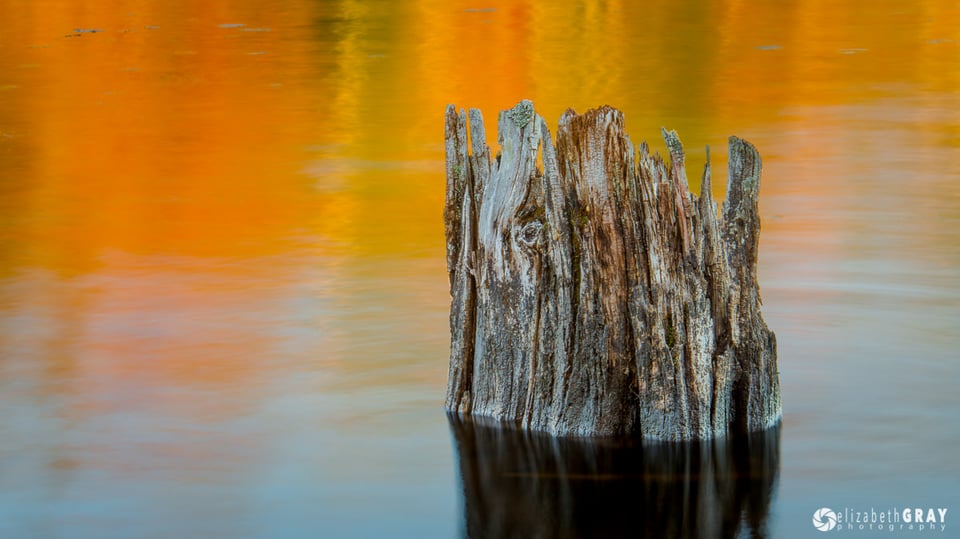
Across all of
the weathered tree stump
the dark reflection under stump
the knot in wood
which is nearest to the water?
the dark reflection under stump

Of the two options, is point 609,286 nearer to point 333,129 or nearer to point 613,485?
point 613,485

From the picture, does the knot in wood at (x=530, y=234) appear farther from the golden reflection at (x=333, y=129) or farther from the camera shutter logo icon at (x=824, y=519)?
the camera shutter logo icon at (x=824, y=519)

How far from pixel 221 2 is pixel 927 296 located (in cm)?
2044

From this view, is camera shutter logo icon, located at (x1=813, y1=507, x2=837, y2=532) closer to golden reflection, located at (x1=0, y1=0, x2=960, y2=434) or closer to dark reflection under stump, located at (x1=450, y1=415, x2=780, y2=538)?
dark reflection under stump, located at (x1=450, y1=415, x2=780, y2=538)

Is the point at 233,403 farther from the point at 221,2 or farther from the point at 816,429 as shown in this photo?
the point at 221,2

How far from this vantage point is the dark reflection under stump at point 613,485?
4992mm

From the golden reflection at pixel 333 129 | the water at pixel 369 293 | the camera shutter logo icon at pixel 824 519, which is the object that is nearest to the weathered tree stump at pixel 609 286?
the water at pixel 369 293

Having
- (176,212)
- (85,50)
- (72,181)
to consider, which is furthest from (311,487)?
(85,50)

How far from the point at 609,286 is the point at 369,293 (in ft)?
9.18

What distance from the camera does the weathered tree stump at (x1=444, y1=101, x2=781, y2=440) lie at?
Answer: 5.39 m

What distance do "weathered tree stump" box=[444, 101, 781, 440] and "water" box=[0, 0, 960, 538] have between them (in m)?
0.16

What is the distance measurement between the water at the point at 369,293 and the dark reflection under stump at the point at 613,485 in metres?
0.01

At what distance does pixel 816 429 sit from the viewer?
582 centimetres

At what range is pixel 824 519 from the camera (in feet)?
16.6
